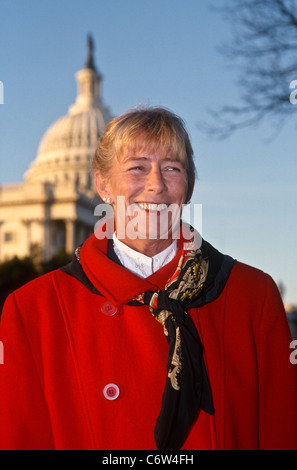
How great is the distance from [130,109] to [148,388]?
110cm

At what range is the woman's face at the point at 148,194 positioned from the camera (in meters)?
2.56

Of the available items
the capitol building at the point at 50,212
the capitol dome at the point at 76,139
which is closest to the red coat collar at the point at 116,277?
the capitol building at the point at 50,212

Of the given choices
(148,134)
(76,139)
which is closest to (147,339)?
(148,134)

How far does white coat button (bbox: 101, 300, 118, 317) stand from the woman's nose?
1.57ft

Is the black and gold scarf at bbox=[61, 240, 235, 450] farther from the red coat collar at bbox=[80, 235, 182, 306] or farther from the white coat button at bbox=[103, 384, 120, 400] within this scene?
the white coat button at bbox=[103, 384, 120, 400]

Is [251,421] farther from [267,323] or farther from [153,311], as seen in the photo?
[153,311]

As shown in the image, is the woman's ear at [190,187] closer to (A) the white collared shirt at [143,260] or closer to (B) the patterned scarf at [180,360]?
(A) the white collared shirt at [143,260]

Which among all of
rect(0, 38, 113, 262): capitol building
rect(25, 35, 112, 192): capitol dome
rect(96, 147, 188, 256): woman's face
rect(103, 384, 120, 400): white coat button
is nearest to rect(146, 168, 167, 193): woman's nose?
rect(96, 147, 188, 256): woman's face

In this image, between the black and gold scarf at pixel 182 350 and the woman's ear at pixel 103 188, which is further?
the woman's ear at pixel 103 188

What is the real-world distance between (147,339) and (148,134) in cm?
79

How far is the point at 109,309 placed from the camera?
2600mm

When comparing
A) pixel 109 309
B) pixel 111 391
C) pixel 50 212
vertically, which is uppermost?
pixel 109 309

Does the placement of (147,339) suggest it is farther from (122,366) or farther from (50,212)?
(50,212)

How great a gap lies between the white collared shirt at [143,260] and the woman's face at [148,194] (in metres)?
0.05
